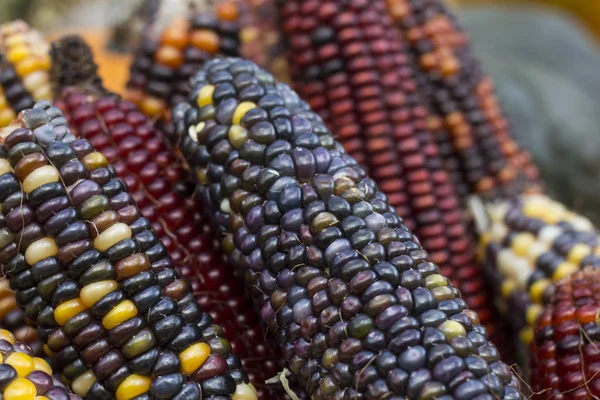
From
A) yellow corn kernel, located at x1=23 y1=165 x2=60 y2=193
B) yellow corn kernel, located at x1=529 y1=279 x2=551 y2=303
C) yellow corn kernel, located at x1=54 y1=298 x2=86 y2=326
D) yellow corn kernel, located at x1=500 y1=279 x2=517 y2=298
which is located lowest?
yellow corn kernel, located at x1=500 y1=279 x2=517 y2=298

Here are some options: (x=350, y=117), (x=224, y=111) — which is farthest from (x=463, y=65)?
(x=224, y=111)

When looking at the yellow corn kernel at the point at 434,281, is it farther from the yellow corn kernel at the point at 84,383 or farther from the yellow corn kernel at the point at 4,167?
the yellow corn kernel at the point at 4,167

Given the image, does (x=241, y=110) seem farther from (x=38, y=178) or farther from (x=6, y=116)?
(x=6, y=116)

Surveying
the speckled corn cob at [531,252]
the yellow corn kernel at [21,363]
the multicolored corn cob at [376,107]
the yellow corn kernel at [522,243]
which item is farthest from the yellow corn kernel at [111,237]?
the yellow corn kernel at [522,243]

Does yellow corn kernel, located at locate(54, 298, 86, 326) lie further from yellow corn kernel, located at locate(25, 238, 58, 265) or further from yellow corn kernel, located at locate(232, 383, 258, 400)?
yellow corn kernel, located at locate(232, 383, 258, 400)

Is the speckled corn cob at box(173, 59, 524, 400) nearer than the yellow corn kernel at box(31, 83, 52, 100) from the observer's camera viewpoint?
Yes

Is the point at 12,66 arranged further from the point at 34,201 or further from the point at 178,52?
the point at 34,201

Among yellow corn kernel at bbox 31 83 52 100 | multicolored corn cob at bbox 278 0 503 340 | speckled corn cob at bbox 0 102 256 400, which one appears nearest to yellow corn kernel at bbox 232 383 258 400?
speckled corn cob at bbox 0 102 256 400

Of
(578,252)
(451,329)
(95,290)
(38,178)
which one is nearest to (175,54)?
(38,178)
